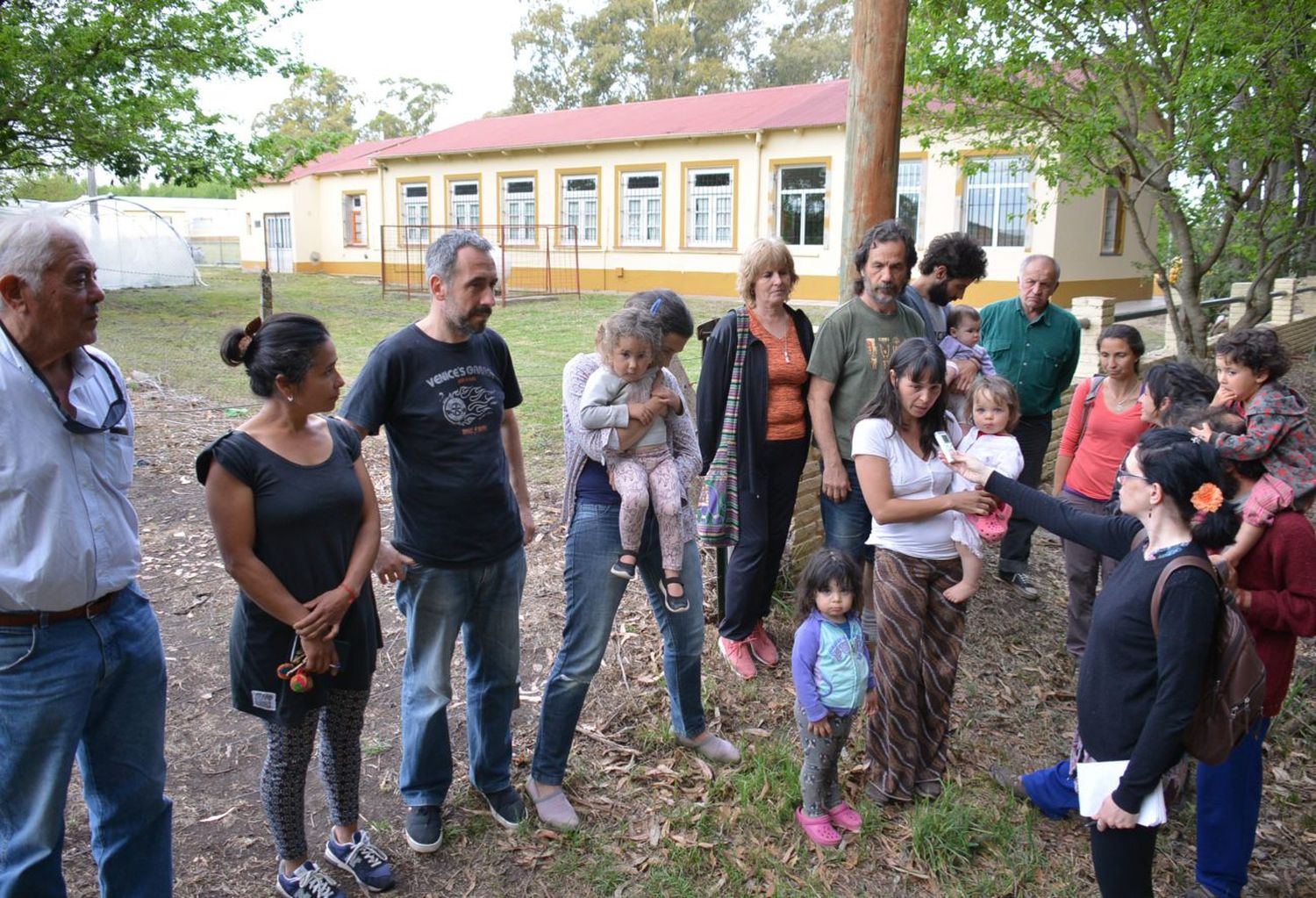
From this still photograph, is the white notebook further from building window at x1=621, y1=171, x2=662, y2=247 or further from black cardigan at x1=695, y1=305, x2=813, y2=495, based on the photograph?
building window at x1=621, y1=171, x2=662, y2=247

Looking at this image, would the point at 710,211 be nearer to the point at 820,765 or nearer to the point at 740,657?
the point at 740,657

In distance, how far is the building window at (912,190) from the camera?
22.1m

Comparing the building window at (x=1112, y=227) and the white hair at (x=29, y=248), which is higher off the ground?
the building window at (x=1112, y=227)

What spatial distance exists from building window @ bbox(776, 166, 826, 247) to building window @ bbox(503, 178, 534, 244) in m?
8.10

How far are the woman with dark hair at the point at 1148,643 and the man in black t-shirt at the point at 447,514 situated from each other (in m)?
1.90

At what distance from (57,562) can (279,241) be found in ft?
121

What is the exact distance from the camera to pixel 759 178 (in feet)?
78.9

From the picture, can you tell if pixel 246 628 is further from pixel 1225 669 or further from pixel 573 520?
pixel 1225 669

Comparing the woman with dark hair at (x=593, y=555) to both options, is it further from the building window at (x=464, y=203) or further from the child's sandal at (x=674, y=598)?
the building window at (x=464, y=203)

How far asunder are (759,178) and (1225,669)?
74.7ft

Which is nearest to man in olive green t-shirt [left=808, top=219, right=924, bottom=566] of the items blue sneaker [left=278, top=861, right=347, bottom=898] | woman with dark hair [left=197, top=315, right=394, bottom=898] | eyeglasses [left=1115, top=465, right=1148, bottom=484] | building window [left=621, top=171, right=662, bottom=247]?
eyeglasses [left=1115, top=465, right=1148, bottom=484]

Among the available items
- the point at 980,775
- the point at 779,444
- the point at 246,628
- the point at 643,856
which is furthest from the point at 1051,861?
the point at 246,628

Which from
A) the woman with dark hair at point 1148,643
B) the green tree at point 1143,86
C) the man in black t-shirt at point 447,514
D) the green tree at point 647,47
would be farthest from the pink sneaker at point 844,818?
the green tree at point 647,47

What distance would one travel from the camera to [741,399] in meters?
4.30
